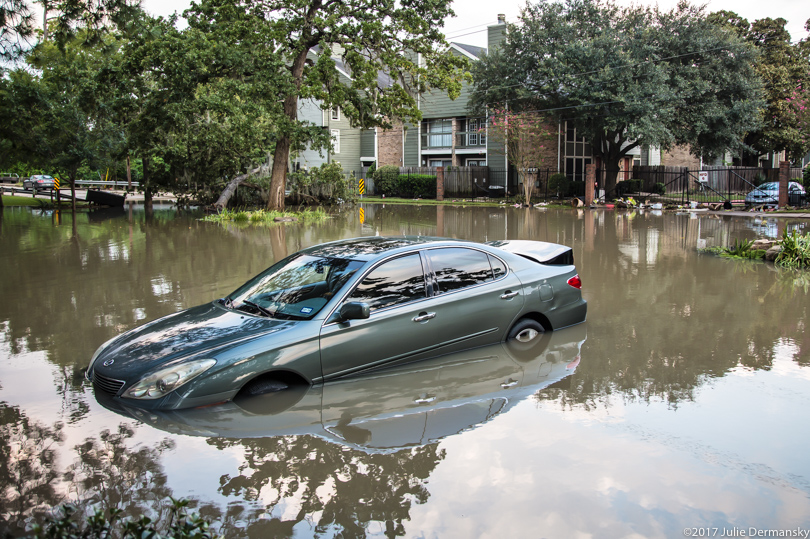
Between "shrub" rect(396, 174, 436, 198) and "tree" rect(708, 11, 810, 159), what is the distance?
20.2m

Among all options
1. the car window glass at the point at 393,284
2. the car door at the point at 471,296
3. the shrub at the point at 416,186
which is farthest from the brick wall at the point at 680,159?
the car window glass at the point at 393,284

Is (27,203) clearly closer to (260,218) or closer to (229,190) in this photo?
(229,190)

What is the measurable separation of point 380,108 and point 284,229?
8.00 metres

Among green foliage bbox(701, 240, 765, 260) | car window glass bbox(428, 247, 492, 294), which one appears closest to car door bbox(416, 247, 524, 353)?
car window glass bbox(428, 247, 492, 294)

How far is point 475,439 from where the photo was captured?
4863 millimetres

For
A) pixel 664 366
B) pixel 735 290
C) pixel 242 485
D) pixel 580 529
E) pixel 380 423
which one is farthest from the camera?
pixel 735 290

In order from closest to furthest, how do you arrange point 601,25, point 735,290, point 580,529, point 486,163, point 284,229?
1. point 580,529
2. point 735,290
3. point 284,229
4. point 601,25
5. point 486,163

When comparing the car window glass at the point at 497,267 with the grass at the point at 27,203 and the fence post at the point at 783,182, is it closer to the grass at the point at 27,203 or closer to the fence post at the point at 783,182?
the fence post at the point at 783,182

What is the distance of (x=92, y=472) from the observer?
14.2ft

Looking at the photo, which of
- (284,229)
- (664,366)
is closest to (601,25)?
(284,229)

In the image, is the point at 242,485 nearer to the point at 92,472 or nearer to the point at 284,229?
the point at 92,472

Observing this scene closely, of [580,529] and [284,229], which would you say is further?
[284,229]

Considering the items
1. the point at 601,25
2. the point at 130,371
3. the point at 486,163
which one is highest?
the point at 601,25

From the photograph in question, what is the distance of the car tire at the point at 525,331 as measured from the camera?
712 cm
